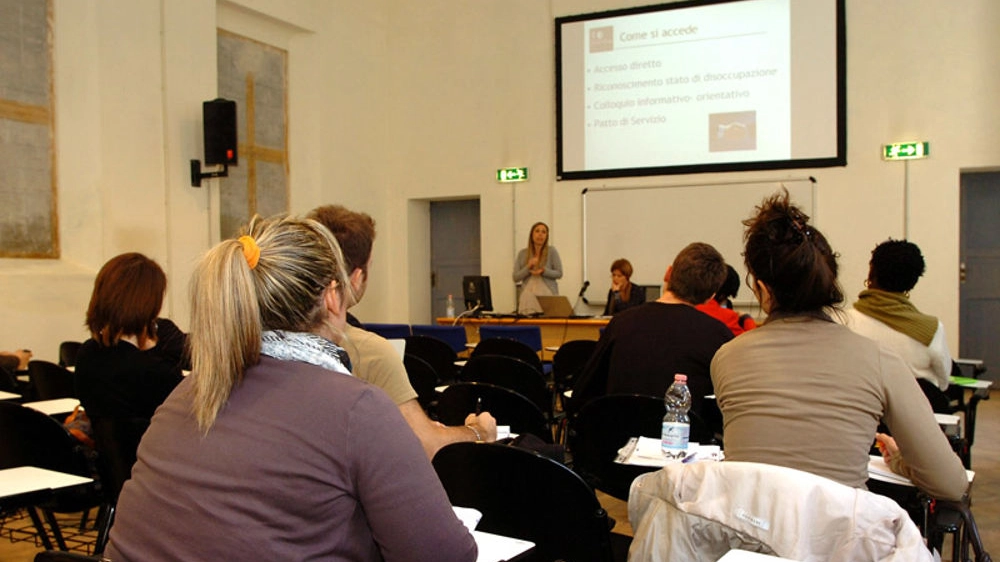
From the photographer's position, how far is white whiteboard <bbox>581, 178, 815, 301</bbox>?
27.8 feet

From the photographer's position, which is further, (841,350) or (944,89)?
(944,89)

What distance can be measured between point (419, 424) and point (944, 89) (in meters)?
7.62

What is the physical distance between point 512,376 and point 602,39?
5.99 metres

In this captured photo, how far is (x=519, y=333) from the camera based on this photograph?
6.29m

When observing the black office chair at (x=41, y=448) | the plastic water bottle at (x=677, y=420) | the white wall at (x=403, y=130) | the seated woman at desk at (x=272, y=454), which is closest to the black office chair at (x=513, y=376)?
the plastic water bottle at (x=677, y=420)

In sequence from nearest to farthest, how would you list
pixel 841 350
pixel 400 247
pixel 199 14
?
pixel 841 350 < pixel 199 14 < pixel 400 247

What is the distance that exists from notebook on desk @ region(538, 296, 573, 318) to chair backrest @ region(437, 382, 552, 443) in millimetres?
4185

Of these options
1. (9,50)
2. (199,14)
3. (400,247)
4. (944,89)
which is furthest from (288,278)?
(400,247)

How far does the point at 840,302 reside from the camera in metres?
1.96

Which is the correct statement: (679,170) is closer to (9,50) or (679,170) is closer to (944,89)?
(944,89)

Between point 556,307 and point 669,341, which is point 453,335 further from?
point 669,341

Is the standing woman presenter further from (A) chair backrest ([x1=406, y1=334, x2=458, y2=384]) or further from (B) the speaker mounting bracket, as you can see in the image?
(A) chair backrest ([x1=406, y1=334, x2=458, y2=384])

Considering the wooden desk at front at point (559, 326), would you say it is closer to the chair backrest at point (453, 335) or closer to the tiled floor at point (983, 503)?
the chair backrest at point (453, 335)

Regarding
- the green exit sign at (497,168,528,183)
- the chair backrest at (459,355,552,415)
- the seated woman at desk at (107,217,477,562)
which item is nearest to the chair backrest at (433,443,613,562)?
the seated woman at desk at (107,217,477,562)
